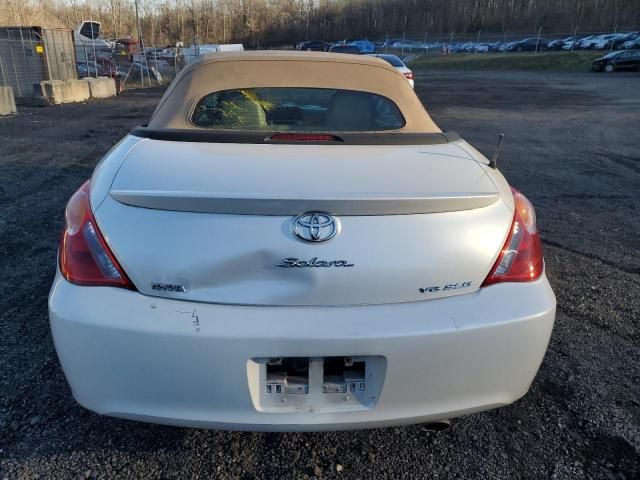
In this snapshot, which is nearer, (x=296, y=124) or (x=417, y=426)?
(x=417, y=426)

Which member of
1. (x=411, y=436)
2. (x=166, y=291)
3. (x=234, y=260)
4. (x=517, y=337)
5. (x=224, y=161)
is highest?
(x=224, y=161)

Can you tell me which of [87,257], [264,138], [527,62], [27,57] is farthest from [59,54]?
[527,62]

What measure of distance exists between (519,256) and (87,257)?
1.61 meters

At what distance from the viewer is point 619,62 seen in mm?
33688

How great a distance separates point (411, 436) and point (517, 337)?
771mm

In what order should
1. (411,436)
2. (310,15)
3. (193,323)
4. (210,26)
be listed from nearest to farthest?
1. (193,323)
2. (411,436)
3. (210,26)
4. (310,15)

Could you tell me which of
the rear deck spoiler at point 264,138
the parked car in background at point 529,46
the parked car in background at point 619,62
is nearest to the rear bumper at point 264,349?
the rear deck spoiler at point 264,138

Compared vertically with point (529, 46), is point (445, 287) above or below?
above

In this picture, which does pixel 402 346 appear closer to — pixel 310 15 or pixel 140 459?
pixel 140 459

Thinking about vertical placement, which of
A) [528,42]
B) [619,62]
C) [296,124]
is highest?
[296,124]

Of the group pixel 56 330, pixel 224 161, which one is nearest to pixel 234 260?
pixel 224 161

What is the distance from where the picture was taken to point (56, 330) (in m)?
1.79

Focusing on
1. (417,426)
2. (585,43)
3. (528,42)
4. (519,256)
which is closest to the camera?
(519,256)

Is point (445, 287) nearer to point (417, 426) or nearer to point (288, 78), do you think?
point (417, 426)
